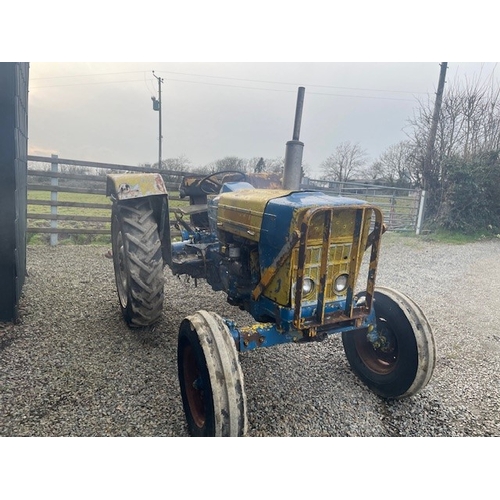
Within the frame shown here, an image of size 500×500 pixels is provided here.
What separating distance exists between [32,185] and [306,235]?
573cm

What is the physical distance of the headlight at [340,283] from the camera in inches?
74.1

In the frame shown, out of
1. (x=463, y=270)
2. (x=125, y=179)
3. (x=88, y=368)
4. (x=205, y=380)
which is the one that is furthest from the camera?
(x=463, y=270)

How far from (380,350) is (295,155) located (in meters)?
1.41

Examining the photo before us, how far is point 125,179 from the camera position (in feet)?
8.96

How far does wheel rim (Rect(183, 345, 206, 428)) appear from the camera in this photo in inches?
67.7

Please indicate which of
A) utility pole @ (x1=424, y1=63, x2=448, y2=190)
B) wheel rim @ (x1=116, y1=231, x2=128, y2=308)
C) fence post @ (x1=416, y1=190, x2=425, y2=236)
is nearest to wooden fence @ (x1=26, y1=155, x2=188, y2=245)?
wheel rim @ (x1=116, y1=231, x2=128, y2=308)

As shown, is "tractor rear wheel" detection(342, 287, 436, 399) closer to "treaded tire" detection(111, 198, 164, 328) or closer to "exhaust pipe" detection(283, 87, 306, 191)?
"exhaust pipe" detection(283, 87, 306, 191)

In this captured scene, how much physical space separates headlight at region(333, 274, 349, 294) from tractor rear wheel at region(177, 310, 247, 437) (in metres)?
0.64

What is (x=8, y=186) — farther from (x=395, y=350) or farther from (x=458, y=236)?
(x=458, y=236)

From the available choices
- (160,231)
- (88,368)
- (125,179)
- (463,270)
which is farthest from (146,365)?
(463,270)

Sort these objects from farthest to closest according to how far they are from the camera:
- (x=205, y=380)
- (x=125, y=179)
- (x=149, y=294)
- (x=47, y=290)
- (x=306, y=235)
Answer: (x=47, y=290)
(x=125, y=179)
(x=149, y=294)
(x=306, y=235)
(x=205, y=380)

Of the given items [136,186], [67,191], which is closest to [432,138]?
[67,191]

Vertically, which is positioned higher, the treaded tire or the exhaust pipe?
the exhaust pipe

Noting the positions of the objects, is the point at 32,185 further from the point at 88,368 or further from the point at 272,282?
the point at 272,282
